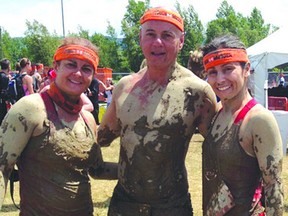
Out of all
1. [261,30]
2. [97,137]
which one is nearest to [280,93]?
[97,137]

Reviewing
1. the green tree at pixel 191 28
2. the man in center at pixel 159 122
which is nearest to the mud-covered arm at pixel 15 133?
the man in center at pixel 159 122

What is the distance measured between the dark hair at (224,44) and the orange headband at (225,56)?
1.3 inches

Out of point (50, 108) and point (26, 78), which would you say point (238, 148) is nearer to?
point (50, 108)

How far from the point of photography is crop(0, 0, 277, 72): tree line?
133ft

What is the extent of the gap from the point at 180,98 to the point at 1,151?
41.5 inches

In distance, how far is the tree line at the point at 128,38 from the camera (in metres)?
40.6

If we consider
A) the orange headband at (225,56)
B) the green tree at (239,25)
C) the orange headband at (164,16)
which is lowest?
the orange headband at (225,56)

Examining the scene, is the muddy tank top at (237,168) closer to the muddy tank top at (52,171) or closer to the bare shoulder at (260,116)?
the bare shoulder at (260,116)

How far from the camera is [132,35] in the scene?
45.6 meters

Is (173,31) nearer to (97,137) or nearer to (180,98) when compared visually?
(180,98)

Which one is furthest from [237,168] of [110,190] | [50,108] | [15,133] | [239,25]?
[239,25]

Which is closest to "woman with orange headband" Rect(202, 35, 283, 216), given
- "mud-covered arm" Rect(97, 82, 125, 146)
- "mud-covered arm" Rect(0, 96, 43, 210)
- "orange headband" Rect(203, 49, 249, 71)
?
"orange headband" Rect(203, 49, 249, 71)

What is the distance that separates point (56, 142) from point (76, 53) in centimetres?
52

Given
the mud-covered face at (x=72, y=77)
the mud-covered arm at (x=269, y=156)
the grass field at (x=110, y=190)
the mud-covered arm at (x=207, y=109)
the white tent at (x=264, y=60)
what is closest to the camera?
the mud-covered arm at (x=269, y=156)
